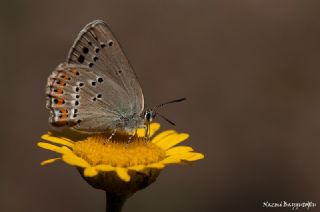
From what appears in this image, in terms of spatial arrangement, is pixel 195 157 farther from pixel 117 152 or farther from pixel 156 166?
pixel 117 152

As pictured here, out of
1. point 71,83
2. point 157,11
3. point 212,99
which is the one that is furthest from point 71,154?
point 157,11

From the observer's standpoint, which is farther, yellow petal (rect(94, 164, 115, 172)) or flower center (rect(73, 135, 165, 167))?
flower center (rect(73, 135, 165, 167))

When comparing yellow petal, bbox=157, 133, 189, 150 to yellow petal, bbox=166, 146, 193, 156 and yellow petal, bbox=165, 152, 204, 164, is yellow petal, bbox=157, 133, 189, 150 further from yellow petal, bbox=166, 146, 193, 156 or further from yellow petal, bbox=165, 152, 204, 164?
yellow petal, bbox=165, 152, 204, 164

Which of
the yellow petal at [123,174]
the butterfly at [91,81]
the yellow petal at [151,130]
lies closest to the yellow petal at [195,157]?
the yellow petal at [123,174]

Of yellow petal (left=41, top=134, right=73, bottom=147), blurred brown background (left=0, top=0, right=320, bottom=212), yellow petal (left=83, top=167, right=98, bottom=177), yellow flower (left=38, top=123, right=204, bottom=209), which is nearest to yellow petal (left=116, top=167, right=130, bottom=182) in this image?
yellow flower (left=38, top=123, right=204, bottom=209)

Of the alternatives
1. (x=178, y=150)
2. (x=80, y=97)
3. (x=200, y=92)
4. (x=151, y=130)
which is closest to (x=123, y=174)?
(x=178, y=150)

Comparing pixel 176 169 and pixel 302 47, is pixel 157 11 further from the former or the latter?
pixel 176 169

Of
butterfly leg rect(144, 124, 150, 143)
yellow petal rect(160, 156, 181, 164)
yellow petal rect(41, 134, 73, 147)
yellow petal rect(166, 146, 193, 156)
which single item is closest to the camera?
yellow petal rect(160, 156, 181, 164)
